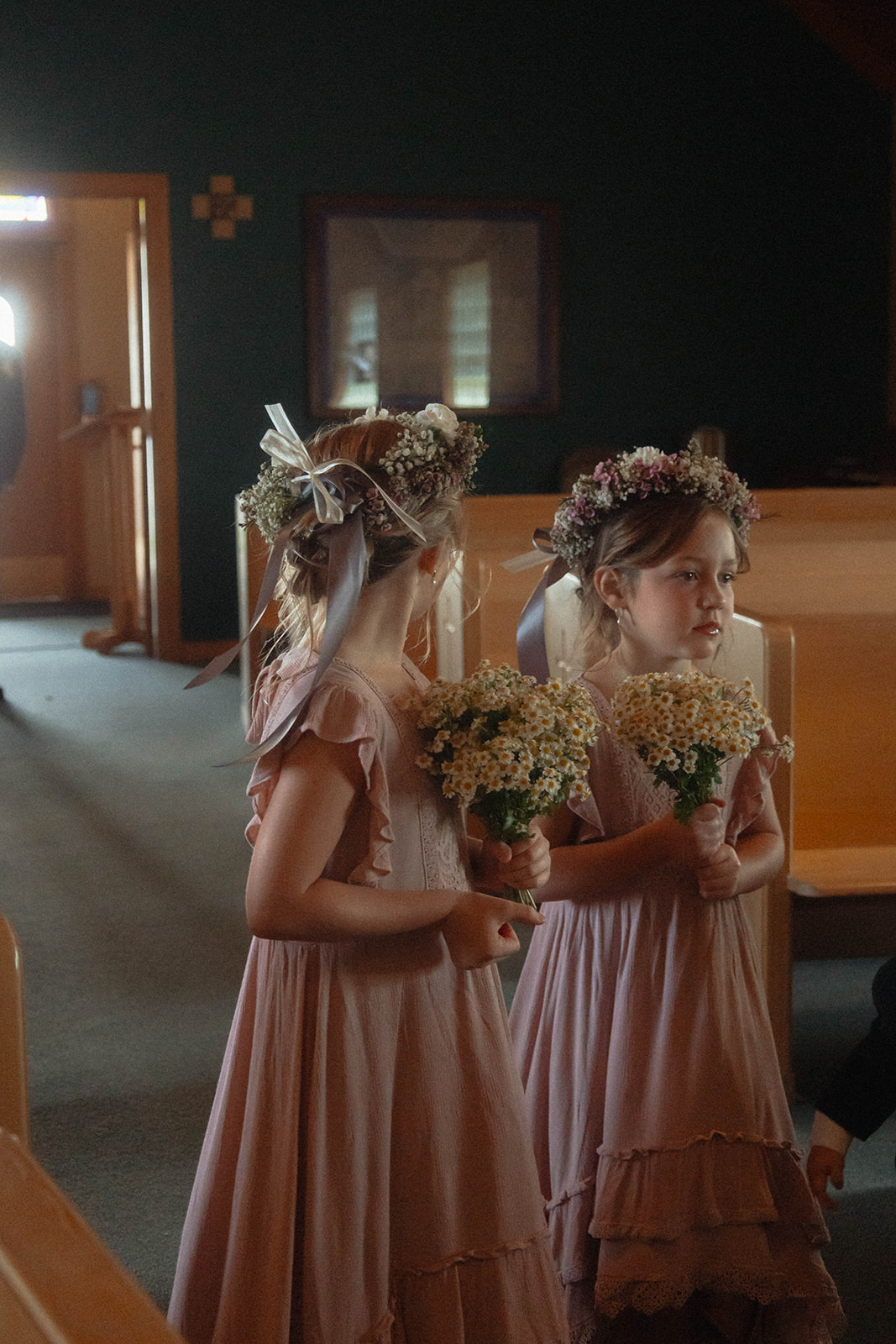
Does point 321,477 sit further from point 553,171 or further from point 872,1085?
point 553,171

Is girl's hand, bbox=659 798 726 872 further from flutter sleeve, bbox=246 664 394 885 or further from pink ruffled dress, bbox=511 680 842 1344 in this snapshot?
A: flutter sleeve, bbox=246 664 394 885

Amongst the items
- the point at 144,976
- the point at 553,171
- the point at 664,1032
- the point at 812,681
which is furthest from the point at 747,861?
the point at 553,171

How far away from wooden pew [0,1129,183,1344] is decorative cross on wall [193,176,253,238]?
641cm

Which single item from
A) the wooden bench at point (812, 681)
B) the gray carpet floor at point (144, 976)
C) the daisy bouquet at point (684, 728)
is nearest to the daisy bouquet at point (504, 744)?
the daisy bouquet at point (684, 728)

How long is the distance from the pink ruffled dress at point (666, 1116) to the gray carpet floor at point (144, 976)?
252 mm

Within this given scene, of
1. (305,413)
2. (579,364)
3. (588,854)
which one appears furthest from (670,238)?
(588,854)

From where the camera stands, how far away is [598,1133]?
1.60m

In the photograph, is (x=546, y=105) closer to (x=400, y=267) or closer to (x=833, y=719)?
(x=400, y=267)

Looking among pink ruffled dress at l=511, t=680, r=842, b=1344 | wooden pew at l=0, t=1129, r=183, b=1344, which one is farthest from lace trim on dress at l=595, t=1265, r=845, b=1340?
wooden pew at l=0, t=1129, r=183, b=1344

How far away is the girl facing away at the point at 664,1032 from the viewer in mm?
1535

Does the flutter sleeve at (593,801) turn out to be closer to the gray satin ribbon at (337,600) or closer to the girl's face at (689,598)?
the girl's face at (689,598)

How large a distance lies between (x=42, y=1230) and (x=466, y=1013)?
2.74 feet

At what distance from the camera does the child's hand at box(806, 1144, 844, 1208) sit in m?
1.69

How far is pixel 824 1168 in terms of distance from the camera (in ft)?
5.58
